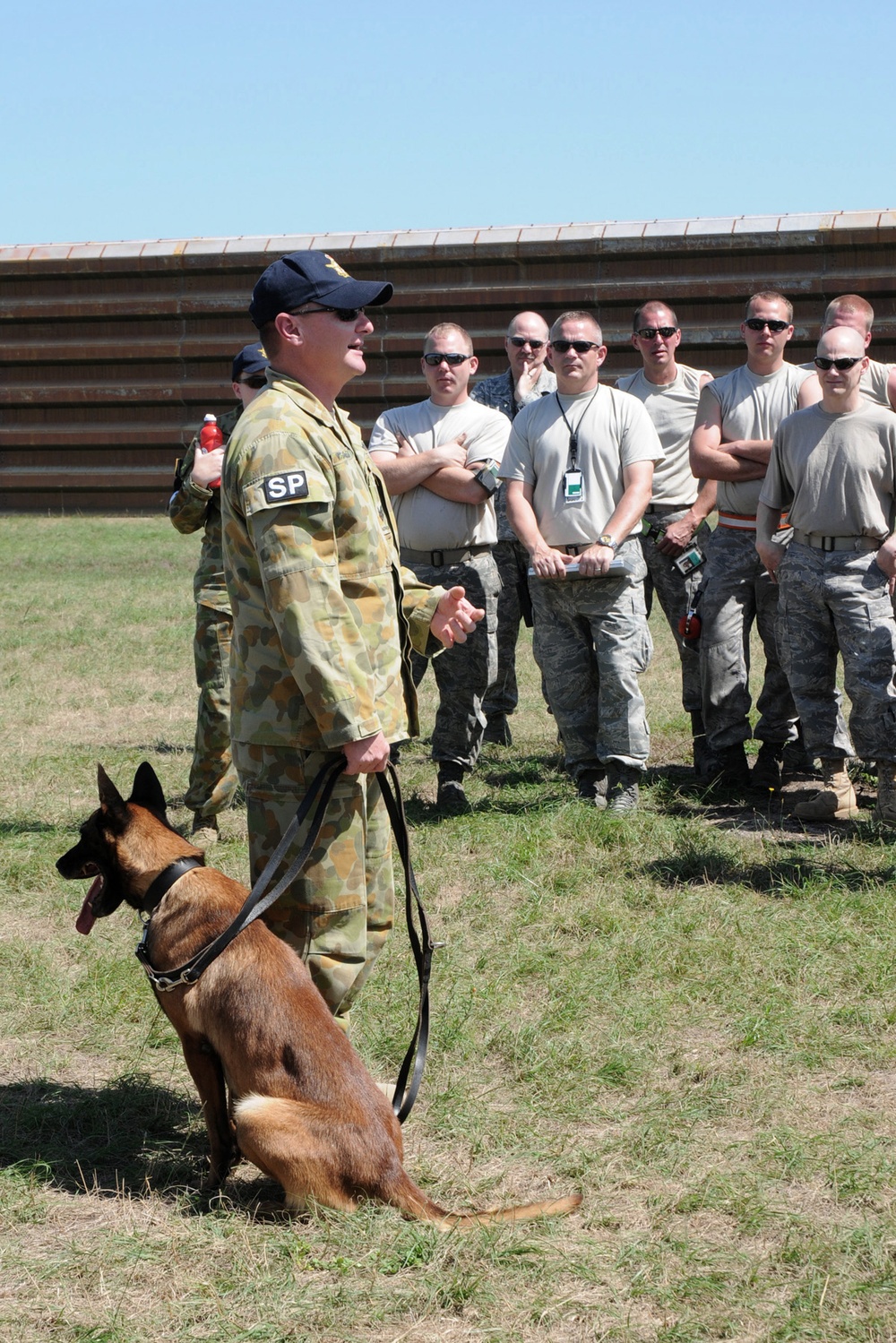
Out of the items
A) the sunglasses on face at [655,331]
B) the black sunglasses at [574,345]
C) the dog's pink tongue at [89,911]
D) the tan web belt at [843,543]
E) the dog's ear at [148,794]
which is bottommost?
the dog's pink tongue at [89,911]

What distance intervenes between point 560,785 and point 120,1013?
3.25m

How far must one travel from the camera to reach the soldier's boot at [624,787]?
6684 mm

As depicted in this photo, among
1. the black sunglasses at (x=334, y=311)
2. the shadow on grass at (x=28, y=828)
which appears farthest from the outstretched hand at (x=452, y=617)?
the shadow on grass at (x=28, y=828)

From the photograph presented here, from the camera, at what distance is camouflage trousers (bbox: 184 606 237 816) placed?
6.16m

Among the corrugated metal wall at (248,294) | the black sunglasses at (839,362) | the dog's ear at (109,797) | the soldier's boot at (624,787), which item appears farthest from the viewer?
the corrugated metal wall at (248,294)

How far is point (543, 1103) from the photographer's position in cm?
390

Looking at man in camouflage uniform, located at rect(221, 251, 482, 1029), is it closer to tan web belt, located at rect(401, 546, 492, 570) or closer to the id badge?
the id badge

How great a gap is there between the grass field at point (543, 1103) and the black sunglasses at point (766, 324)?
8.11 feet

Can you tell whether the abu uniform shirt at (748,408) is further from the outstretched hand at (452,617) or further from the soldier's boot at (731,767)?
the outstretched hand at (452,617)

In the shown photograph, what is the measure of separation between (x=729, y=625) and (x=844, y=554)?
3.26 ft

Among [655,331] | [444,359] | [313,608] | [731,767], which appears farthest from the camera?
[655,331]

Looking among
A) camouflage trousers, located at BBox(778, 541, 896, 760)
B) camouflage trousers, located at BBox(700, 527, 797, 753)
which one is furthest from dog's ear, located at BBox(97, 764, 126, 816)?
camouflage trousers, located at BBox(700, 527, 797, 753)

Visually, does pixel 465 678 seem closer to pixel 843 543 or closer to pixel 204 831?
pixel 204 831

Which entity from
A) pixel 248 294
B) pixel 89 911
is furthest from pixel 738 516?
pixel 248 294
